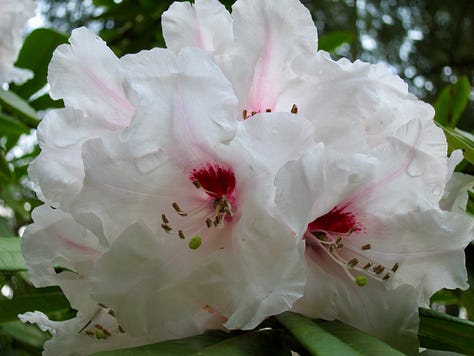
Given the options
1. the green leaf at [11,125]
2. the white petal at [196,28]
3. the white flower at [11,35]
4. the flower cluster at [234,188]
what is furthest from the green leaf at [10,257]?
the white flower at [11,35]

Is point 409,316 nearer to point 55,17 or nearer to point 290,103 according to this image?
point 290,103

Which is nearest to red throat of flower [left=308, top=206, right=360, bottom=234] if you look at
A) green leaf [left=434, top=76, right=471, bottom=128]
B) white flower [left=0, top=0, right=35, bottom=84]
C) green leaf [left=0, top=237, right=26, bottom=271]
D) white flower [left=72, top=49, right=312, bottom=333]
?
white flower [left=72, top=49, right=312, bottom=333]

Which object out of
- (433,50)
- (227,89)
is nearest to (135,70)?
(227,89)

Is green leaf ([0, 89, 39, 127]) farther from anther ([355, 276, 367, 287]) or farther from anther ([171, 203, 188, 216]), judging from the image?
anther ([355, 276, 367, 287])

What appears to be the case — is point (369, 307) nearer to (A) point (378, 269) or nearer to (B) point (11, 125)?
(A) point (378, 269)

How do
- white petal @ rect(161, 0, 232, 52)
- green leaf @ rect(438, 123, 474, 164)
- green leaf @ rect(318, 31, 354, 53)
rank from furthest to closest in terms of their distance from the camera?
green leaf @ rect(318, 31, 354, 53)
green leaf @ rect(438, 123, 474, 164)
white petal @ rect(161, 0, 232, 52)
